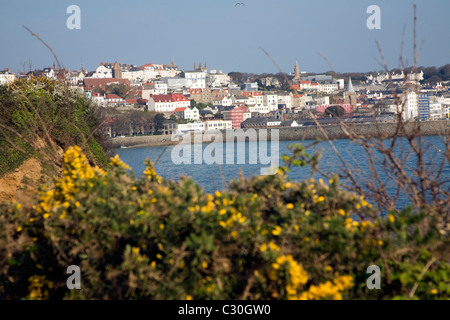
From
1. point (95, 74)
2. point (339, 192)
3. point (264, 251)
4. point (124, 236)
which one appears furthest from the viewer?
point (95, 74)

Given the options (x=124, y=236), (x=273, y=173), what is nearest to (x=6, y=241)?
(x=124, y=236)

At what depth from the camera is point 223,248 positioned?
2398 millimetres

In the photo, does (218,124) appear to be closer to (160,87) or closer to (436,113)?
(160,87)

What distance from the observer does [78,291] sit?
2.54 m

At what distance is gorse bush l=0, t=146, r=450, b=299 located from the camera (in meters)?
2.33

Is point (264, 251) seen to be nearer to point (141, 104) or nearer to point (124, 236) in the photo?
point (124, 236)

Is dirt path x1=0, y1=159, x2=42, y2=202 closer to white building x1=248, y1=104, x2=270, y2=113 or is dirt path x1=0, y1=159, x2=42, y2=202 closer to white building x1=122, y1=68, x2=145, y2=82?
white building x1=248, y1=104, x2=270, y2=113

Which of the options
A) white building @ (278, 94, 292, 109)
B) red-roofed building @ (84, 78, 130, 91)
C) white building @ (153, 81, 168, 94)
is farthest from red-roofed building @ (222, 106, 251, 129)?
white building @ (153, 81, 168, 94)

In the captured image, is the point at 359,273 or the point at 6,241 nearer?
the point at 359,273

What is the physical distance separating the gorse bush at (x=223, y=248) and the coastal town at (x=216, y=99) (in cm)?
1393

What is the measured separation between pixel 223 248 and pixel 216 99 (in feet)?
332

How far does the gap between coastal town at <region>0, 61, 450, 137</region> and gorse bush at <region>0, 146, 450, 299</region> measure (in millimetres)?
13928
